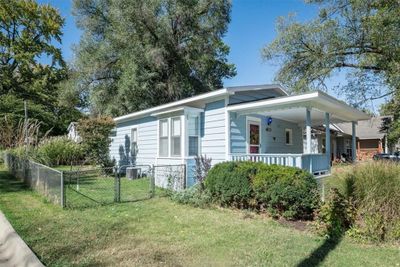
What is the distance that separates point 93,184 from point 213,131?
4.80 m

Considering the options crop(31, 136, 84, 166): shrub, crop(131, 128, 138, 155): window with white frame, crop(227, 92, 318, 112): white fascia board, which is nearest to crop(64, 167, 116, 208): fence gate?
crop(131, 128, 138, 155): window with white frame

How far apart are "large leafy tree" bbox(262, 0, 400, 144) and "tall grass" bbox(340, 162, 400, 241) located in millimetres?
8968

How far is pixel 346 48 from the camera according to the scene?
15602 mm

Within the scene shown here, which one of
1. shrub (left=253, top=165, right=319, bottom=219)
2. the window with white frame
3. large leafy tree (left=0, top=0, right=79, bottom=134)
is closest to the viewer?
shrub (left=253, top=165, right=319, bottom=219)

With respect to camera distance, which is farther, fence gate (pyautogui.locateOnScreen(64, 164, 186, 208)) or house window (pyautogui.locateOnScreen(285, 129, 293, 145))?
A: house window (pyautogui.locateOnScreen(285, 129, 293, 145))

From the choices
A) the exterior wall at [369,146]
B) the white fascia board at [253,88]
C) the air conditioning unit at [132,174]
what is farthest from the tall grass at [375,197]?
the exterior wall at [369,146]

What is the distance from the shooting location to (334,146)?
97.7ft

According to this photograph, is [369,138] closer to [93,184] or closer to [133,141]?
[133,141]

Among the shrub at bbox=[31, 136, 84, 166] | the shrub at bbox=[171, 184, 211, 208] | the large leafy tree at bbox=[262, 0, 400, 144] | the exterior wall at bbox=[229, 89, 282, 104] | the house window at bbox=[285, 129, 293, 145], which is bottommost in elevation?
the shrub at bbox=[171, 184, 211, 208]

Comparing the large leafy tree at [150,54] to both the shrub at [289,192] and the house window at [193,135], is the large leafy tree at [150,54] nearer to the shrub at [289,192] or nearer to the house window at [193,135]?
the house window at [193,135]

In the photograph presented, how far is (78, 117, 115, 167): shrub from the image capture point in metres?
14.3

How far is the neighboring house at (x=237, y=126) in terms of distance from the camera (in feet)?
32.0

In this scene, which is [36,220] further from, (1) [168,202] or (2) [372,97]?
(2) [372,97]

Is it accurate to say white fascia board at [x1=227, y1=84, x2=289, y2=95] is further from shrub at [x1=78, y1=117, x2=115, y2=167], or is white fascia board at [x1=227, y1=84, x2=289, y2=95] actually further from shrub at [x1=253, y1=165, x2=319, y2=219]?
shrub at [x1=78, y1=117, x2=115, y2=167]
